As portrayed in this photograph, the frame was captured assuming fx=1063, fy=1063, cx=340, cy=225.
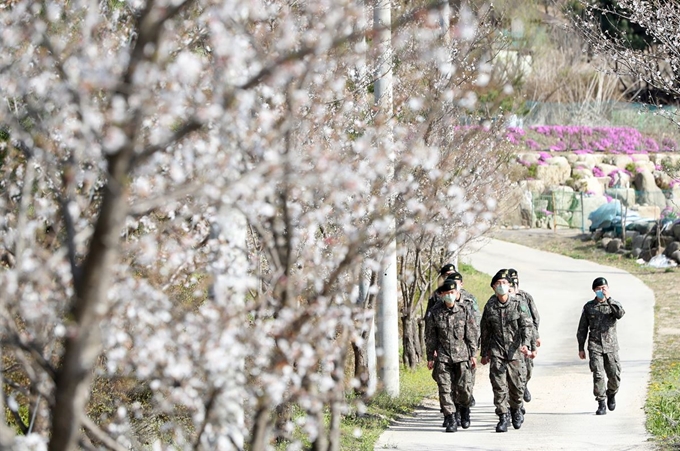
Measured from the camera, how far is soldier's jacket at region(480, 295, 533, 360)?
36.3ft

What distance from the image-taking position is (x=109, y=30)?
657 cm

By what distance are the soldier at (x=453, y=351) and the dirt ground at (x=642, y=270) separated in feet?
16.5

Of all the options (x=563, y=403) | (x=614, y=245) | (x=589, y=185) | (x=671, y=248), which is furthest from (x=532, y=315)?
(x=589, y=185)

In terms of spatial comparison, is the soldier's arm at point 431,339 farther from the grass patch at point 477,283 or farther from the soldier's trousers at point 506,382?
the grass patch at point 477,283

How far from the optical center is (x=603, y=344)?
11750 millimetres

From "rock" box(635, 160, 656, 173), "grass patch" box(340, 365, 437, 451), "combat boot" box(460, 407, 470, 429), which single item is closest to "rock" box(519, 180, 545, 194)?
"rock" box(635, 160, 656, 173)

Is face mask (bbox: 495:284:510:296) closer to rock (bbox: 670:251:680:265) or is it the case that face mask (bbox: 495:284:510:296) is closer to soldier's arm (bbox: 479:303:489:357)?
Answer: soldier's arm (bbox: 479:303:489:357)

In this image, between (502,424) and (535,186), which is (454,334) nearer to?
(502,424)

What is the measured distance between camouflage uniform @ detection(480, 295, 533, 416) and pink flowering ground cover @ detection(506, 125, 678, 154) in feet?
111

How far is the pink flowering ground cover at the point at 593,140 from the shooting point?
44906 mm

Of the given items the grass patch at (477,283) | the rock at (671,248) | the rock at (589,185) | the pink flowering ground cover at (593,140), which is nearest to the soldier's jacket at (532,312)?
the grass patch at (477,283)

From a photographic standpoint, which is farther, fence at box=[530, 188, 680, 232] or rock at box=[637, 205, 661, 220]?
fence at box=[530, 188, 680, 232]

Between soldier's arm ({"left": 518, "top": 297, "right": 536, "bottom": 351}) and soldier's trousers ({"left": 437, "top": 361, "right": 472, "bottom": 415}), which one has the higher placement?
soldier's arm ({"left": 518, "top": 297, "right": 536, "bottom": 351})

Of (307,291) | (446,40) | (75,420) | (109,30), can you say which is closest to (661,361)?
(446,40)
